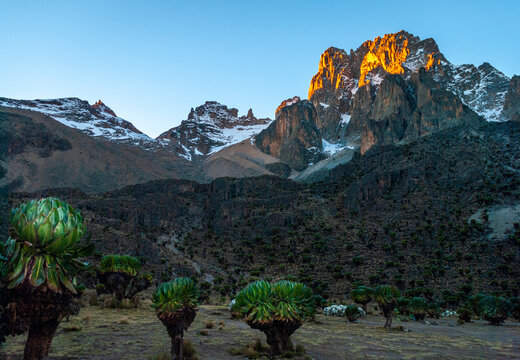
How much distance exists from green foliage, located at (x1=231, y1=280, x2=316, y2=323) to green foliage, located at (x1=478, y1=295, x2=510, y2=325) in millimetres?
25191

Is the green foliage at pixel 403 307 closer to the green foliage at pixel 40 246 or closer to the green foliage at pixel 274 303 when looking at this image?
the green foliage at pixel 274 303

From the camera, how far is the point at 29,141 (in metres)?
163

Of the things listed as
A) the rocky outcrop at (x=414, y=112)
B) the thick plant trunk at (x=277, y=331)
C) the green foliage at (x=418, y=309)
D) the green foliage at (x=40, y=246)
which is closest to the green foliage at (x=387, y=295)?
the green foliage at (x=418, y=309)

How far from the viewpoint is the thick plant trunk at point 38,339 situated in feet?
27.5

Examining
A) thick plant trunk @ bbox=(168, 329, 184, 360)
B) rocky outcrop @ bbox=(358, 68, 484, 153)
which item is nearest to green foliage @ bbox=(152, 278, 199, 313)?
thick plant trunk @ bbox=(168, 329, 184, 360)

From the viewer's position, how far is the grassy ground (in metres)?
13.7

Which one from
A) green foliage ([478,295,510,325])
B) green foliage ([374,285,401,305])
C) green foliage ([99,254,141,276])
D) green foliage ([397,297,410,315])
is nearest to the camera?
green foliage ([374,285,401,305])

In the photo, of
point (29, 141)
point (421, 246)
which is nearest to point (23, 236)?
point (421, 246)

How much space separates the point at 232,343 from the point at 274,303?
542 centimetres

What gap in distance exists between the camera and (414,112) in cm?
16188

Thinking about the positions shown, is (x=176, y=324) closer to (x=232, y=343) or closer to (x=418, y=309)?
(x=232, y=343)

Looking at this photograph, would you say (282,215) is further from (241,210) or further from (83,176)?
(83,176)

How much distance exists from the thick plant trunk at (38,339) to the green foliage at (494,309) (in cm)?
3363

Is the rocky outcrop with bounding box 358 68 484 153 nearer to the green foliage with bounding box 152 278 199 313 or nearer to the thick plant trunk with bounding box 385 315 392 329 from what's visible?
the thick plant trunk with bounding box 385 315 392 329
